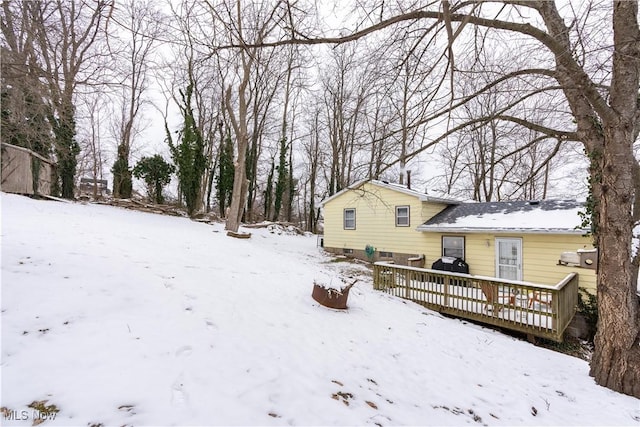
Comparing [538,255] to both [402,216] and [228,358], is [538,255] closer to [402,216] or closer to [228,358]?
[402,216]

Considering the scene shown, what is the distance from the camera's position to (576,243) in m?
8.08

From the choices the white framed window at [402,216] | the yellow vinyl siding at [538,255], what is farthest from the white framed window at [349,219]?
the yellow vinyl siding at [538,255]

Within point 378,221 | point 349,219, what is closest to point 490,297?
point 378,221

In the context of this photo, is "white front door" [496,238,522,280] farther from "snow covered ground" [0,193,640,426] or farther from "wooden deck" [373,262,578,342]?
"snow covered ground" [0,193,640,426]

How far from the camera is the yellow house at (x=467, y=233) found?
8.47 m


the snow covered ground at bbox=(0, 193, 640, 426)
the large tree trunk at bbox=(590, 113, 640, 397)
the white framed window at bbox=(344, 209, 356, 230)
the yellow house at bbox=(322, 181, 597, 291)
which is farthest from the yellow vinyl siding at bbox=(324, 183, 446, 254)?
the large tree trunk at bbox=(590, 113, 640, 397)

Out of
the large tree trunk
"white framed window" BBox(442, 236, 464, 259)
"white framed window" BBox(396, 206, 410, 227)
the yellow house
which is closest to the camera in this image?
the large tree trunk

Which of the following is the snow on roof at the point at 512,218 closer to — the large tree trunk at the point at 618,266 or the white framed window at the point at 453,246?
the white framed window at the point at 453,246

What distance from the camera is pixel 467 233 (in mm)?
10406

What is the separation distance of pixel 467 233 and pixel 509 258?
153 centimetres

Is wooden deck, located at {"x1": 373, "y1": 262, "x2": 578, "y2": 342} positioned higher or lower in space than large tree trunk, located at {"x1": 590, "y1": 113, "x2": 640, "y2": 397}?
lower

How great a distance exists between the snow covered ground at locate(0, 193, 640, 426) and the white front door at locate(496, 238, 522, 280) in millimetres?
4650

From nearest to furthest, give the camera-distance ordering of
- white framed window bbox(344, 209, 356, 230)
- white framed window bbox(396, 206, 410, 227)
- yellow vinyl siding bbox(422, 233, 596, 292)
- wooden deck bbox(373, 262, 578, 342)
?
1. wooden deck bbox(373, 262, 578, 342)
2. yellow vinyl siding bbox(422, 233, 596, 292)
3. white framed window bbox(396, 206, 410, 227)
4. white framed window bbox(344, 209, 356, 230)

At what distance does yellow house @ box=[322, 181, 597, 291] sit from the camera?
8469mm
